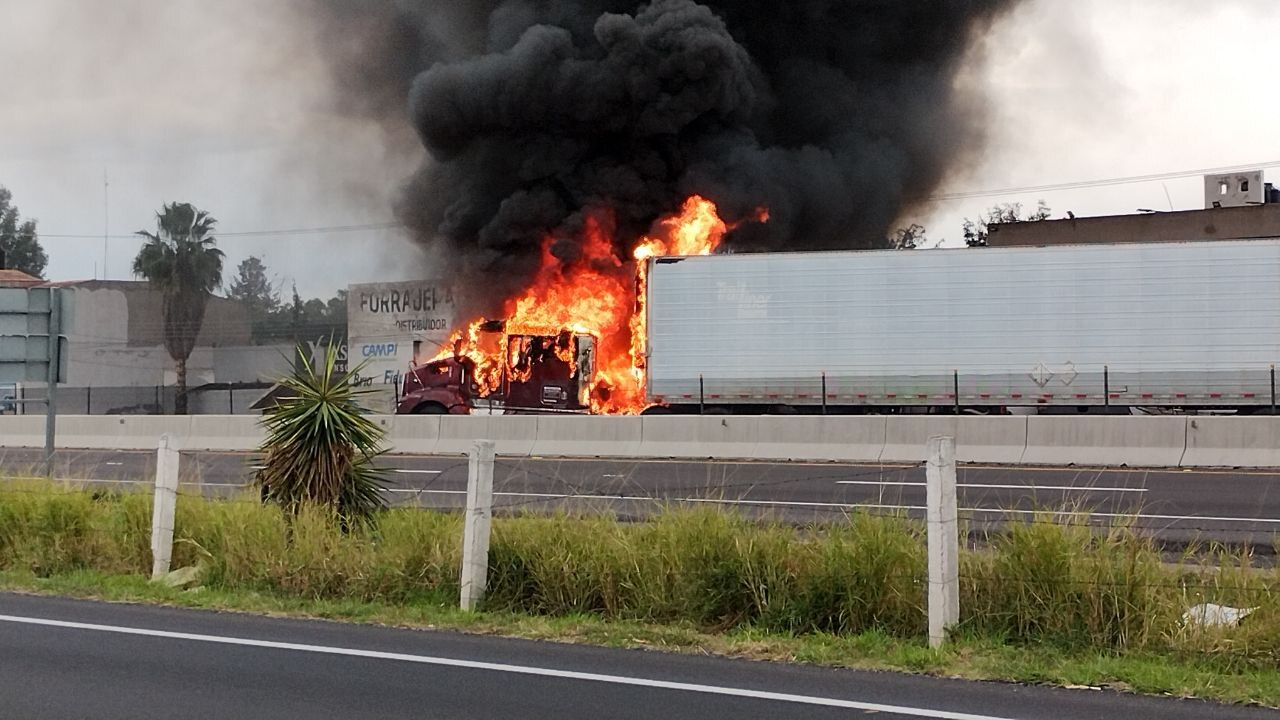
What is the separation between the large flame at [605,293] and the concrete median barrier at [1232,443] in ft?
41.7

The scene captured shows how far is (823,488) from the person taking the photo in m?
16.6

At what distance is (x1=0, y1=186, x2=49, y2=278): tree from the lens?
104125 mm

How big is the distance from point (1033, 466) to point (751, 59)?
21791 mm

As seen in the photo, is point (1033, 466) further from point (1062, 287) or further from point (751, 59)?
point (751, 59)

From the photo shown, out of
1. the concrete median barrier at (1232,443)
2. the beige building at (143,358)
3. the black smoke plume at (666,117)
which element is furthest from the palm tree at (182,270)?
the concrete median barrier at (1232,443)

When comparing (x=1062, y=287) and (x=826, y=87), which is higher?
(x=826, y=87)

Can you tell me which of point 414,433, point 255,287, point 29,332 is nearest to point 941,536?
point 29,332

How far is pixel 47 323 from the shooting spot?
44.7 feet

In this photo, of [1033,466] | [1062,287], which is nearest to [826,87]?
[1062,287]

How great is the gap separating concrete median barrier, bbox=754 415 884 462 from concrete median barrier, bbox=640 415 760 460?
0.24 m

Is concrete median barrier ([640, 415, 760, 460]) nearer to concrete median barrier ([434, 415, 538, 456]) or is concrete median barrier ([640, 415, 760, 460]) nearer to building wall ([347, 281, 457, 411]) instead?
Answer: concrete median barrier ([434, 415, 538, 456])

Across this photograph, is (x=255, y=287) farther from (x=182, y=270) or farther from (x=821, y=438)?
(x=821, y=438)

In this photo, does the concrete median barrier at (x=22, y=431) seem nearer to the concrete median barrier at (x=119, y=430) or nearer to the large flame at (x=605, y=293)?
the concrete median barrier at (x=119, y=430)

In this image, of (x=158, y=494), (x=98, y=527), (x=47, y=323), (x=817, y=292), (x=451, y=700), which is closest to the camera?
(x=451, y=700)
